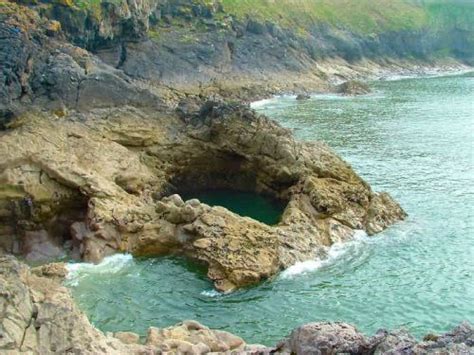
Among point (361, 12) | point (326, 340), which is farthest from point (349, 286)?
point (361, 12)

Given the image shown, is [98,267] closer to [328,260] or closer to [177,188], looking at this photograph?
[328,260]

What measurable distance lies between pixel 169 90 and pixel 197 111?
146 feet

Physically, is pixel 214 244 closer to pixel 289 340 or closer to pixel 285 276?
pixel 285 276

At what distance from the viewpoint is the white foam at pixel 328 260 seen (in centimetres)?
2964

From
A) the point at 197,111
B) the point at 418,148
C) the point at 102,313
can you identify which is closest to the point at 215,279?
the point at 102,313

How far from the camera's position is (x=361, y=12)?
525 ft

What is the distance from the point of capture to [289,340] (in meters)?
16.9

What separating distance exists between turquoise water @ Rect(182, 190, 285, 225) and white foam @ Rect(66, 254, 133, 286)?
10268 mm

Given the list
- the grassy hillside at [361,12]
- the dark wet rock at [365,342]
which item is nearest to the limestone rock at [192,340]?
the dark wet rock at [365,342]

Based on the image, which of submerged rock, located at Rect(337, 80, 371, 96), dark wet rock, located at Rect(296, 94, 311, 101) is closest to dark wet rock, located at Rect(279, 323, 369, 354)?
dark wet rock, located at Rect(296, 94, 311, 101)

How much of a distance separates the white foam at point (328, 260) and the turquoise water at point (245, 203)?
515 cm

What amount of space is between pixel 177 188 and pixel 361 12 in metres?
132

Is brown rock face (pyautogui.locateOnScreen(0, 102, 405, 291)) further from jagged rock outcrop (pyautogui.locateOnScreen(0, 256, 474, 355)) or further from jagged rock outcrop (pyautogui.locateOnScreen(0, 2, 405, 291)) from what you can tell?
jagged rock outcrop (pyautogui.locateOnScreen(0, 256, 474, 355))

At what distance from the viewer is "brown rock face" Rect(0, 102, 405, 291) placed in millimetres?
30844
